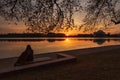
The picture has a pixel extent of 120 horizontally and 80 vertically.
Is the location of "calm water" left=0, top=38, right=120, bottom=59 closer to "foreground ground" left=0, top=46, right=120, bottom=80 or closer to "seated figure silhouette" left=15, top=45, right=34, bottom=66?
"seated figure silhouette" left=15, top=45, right=34, bottom=66

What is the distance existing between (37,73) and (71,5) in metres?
3.78

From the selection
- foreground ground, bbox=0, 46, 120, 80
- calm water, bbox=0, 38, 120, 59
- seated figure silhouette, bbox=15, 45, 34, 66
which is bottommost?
calm water, bbox=0, 38, 120, 59

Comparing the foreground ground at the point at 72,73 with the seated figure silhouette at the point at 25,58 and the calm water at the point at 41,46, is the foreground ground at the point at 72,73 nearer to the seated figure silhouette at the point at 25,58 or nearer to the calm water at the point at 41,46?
the seated figure silhouette at the point at 25,58

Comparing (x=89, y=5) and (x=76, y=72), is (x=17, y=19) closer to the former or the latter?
(x=76, y=72)

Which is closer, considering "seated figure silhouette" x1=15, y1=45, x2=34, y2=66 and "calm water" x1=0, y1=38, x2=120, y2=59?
"seated figure silhouette" x1=15, y1=45, x2=34, y2=66

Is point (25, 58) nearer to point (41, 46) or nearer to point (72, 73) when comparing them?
point (72, 73)

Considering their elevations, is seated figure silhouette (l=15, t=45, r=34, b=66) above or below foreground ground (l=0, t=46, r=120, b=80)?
above

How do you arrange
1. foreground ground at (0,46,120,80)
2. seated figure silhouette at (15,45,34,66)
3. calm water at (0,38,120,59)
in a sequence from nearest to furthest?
foreground ground at (0,46,120,80) < seated figure silhouette at (15,45,34,66) < calm water at (0,38,120,59)

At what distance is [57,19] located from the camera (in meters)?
13.1

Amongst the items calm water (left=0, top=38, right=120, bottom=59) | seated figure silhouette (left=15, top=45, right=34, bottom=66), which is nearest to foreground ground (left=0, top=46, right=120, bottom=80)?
seated figure silhouette (left=15, top=45, right=34, bottom=66)

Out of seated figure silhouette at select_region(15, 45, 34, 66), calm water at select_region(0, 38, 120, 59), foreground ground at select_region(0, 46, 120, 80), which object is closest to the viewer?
foreground ground at select_region(0, 46, 120, 80)

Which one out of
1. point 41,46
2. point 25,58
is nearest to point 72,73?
point 25,58

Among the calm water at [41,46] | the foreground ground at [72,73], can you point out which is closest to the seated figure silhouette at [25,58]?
the foreground ground at [72,73]

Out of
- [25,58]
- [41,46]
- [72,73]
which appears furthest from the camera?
[41,46]
